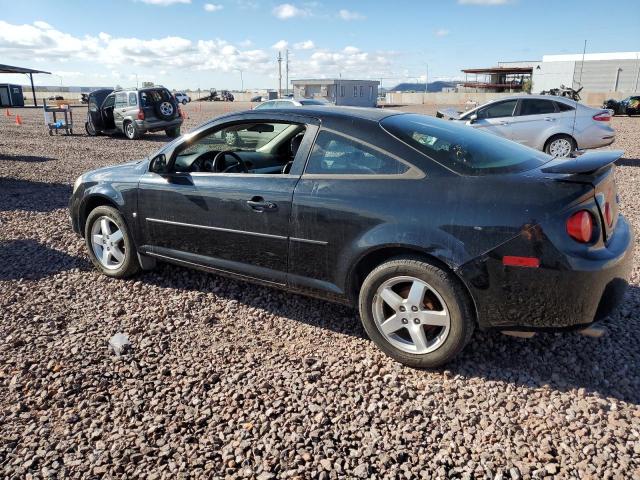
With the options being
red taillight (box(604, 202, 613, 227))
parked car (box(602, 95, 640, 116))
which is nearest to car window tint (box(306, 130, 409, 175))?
red taillight (box(604, 202, 613, 227))

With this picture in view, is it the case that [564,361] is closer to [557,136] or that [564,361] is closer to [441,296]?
[441,296]

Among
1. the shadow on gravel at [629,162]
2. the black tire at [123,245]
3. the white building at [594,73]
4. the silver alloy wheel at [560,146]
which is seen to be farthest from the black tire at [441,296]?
the white building at [594,73]

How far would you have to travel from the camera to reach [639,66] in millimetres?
60062

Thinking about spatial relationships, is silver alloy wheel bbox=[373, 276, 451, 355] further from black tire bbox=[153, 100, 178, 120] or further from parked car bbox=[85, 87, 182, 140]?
black tire bbox=[153, 100, 178, 120]

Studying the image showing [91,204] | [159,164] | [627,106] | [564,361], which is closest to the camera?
[564,361]

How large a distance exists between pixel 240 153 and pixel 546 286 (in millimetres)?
3207

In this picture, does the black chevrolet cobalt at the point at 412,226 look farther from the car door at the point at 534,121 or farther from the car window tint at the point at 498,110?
the car window tint at the point at 498,110

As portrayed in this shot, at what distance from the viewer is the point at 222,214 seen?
370 cm

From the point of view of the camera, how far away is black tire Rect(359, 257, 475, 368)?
9.29ft

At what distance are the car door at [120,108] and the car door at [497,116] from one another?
12.5 meters

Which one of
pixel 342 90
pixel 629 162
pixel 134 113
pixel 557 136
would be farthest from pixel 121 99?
pixel 342 90

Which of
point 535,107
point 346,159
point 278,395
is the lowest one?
point 278,395

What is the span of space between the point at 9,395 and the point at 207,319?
53.3 inches

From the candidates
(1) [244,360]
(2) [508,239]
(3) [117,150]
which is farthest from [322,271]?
(3) [117,150]
